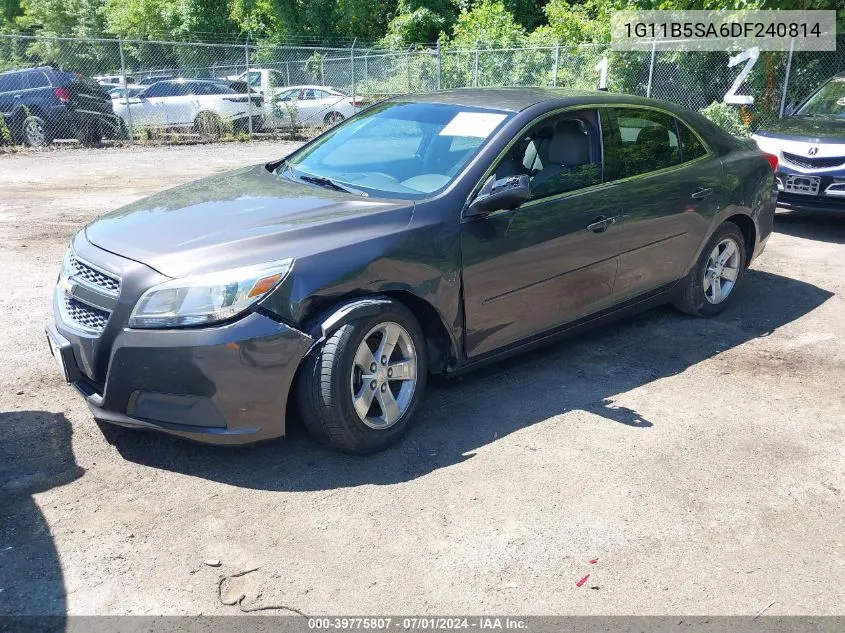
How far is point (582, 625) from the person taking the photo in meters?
2.84

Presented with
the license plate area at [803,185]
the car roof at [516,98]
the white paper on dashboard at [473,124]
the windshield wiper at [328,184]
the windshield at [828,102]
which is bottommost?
the license plate area at [803,185]

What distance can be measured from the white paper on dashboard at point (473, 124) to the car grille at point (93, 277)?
81.2 inches

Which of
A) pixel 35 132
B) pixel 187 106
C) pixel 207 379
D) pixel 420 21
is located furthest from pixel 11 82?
pixel 420 21

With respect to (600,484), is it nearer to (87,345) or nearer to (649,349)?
(649,349)

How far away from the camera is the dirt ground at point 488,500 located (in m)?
2.99

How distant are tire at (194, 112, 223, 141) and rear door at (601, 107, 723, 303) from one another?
48.7 feet

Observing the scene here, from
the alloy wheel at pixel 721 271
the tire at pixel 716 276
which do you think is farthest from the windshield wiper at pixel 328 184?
the alloy wheel at pixel 721 271

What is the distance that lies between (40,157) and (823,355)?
14.4 metres

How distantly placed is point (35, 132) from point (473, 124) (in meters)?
14.4

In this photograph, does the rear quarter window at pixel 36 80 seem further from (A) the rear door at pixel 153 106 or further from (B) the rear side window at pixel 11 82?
(A) the rear door at pixel 153 106

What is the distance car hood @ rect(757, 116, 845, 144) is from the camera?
8805mm

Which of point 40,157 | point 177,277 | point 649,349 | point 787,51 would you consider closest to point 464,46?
point 787,51

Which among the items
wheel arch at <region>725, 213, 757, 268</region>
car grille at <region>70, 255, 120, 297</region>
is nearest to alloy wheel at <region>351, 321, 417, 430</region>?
car grille at <region>70, 255, 120, 297</region>

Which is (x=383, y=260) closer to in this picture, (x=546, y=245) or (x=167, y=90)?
(x=546, y=245)
